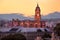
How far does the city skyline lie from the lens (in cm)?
223

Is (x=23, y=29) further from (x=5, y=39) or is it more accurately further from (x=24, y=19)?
(x=5, y=39)

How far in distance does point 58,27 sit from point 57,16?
0.57ft

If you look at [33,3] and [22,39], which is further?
[33,3]

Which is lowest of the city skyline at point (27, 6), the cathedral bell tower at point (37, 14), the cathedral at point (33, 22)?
the cathedral at point (33, 22)

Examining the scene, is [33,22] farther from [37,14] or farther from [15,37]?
[15,37]

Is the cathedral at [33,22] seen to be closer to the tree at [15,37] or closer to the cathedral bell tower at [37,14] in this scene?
the cathedral bell tower at [37,14]

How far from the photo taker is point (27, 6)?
2.25 m

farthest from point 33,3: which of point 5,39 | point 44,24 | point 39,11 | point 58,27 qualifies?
point 5,39

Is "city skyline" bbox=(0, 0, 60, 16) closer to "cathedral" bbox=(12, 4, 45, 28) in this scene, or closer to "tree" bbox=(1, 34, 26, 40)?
"cathedral" bbox=(12, 4, 45, 28)

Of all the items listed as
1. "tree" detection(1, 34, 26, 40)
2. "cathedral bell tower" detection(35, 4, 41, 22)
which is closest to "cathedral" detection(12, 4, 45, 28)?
"cathedral bell tower" detection(35, 4, 41, 22)

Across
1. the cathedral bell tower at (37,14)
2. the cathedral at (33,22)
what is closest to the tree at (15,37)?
the cathedral at (33,22)

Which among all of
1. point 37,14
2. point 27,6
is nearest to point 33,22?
point 37,14

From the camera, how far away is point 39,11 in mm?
2223

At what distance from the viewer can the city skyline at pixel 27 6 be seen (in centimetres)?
223
